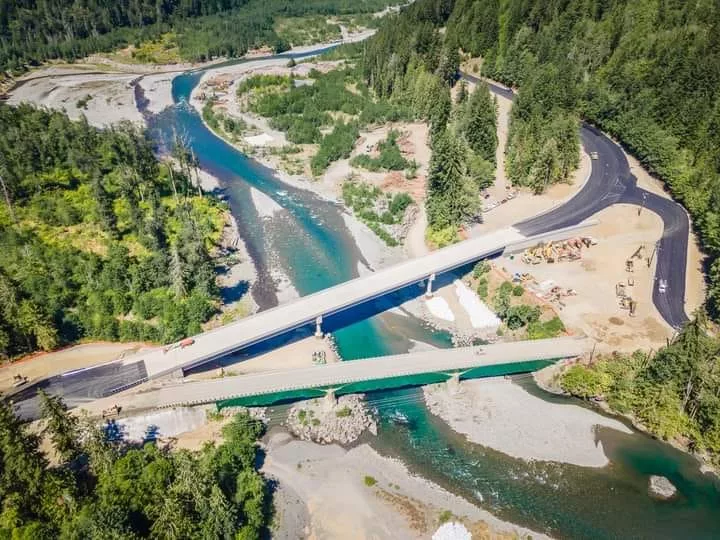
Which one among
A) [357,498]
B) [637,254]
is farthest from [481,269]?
[357,498]

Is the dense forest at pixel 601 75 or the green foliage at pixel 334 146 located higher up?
the dense forest at pixel 601 75

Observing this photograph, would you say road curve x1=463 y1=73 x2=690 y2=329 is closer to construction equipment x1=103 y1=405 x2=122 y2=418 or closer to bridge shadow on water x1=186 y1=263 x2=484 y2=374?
bridge shadow on water x1=186 y1=263 x2=484 y2=374

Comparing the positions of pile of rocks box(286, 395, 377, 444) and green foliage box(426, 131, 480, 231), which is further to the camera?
green foliage box(426, 131, 480, 231)

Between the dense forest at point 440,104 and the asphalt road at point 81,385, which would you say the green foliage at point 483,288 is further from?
the asphalt road at point 81,385

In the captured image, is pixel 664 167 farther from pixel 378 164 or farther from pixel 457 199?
pixel 378 164

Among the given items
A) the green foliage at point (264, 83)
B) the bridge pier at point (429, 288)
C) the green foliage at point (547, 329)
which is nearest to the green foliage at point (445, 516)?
the green foliage at point (547, 329)

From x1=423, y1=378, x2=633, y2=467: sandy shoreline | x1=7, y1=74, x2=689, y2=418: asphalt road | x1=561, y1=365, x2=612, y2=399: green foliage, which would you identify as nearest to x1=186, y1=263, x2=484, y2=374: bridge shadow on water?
x1=7, y1=74, x2=689, y2=418: asphalt road

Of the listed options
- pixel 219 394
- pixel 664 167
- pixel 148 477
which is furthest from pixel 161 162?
pixel 664 167
